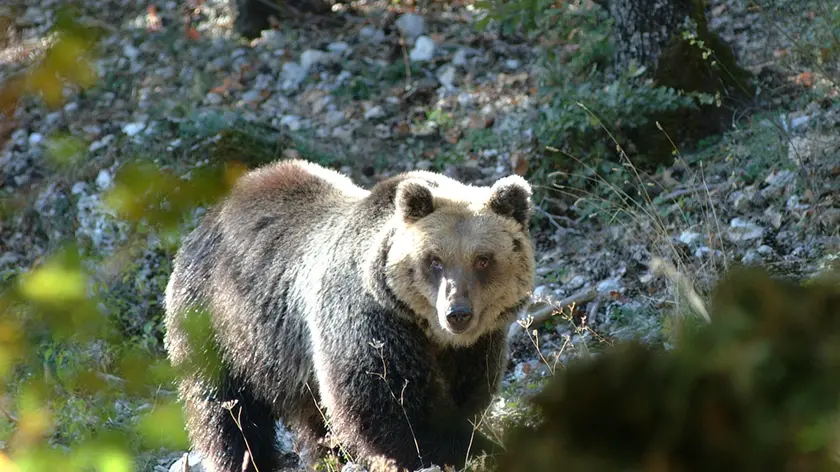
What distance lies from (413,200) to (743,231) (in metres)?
3.09

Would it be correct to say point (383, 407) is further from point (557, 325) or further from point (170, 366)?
point (170, 366)

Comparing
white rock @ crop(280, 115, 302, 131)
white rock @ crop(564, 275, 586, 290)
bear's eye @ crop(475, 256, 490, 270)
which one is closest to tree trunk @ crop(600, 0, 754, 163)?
white rock @ crop(564, 275, 586, 290)

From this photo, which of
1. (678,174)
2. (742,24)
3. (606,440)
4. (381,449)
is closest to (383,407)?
(381,449)

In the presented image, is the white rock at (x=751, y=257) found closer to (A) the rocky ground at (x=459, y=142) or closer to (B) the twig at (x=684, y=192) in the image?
(A) the rocky ground at (x=459, y=142)

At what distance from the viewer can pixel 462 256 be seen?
5207 millimetres

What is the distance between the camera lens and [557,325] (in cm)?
A: 722

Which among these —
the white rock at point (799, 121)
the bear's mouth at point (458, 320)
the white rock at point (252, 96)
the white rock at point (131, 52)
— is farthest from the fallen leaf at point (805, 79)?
the white rock at point (131, 52)

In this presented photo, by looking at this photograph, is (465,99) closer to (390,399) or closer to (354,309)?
(354,309)

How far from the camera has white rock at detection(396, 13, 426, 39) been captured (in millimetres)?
12492

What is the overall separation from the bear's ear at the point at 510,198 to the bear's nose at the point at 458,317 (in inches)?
27.2

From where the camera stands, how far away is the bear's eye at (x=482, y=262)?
524cm

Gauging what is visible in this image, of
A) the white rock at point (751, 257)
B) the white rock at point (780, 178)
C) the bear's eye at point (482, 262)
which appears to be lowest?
the white rock at point (751, 257)

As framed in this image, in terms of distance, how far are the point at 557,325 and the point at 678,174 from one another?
2.32 meters

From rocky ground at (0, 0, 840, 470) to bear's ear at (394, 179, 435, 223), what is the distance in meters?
0.81
